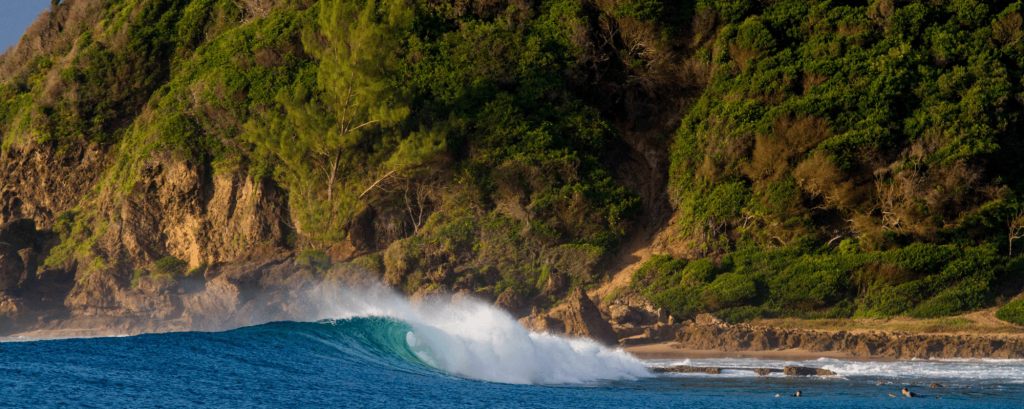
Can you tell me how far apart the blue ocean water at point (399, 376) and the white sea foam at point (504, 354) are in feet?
0.12

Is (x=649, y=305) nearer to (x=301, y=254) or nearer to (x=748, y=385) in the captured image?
(x=748, y=385)

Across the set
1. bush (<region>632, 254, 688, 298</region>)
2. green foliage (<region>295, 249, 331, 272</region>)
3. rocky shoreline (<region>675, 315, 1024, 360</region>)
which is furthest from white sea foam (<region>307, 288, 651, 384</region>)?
green foliage (<region>295, 249, 331, 272</region>)

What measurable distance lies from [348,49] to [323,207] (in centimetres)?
548

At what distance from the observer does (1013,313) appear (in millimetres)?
20922

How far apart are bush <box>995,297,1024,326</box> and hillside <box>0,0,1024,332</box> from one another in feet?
0.20

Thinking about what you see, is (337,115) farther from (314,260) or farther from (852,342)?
(852,342)

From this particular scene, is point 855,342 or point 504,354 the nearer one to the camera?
point 504,354

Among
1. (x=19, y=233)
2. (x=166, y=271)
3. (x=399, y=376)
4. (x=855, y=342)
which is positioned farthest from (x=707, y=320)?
(x=19, y=233)

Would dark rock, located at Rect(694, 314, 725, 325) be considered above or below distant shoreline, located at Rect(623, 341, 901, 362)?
above

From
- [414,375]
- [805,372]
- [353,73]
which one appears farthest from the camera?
[353,73]

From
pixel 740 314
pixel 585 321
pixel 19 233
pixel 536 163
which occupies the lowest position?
pixel 585 321

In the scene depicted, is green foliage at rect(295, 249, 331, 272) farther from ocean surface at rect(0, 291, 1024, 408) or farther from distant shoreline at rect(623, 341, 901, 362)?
distant shoreline at rect(623, 341, 901, 362)

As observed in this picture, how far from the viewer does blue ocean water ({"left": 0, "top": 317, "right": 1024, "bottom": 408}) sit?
1071 centimetres

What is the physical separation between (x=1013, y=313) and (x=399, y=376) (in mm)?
16033
